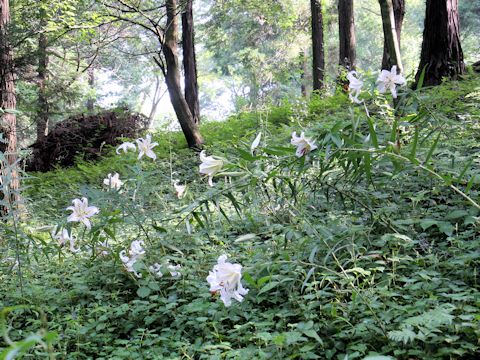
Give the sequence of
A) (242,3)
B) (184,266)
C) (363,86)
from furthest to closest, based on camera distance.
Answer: (242,3) → (184,266) → (363,86)

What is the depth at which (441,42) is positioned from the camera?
5.55 metres

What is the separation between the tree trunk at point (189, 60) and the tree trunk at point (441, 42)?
447cm

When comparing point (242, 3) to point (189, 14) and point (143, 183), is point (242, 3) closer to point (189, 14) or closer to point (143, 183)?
point (189, 14)

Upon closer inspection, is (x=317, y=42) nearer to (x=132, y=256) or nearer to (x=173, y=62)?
(x=173, y=62)

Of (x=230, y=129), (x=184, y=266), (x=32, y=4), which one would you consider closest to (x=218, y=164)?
(x=184, y=266)

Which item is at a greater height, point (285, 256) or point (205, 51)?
point (205, 51)

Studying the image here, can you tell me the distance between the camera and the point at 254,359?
1646mm

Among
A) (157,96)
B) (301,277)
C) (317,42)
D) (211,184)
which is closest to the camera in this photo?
Answer: (211,184)

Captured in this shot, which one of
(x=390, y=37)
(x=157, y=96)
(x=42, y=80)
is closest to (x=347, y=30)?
(x=390, y=37)

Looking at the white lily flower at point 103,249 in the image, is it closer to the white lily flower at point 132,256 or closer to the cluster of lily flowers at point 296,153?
the white lily flower at point 132,256

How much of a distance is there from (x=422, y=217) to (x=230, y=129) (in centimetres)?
557

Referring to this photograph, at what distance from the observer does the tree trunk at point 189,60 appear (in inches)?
351

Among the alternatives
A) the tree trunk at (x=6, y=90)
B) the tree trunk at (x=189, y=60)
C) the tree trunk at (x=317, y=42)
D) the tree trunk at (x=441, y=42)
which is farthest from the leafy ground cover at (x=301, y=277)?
the tree trunk at (x=317, y=42)

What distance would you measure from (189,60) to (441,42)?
16.0ft
